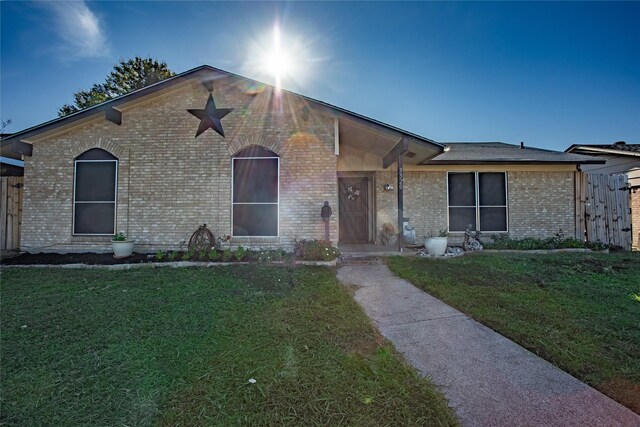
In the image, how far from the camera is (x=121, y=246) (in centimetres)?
698

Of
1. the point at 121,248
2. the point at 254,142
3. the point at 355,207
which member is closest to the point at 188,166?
the point at 254,142

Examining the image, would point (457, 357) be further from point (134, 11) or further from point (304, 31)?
point (134, 11)

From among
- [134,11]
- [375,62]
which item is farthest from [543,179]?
[134,11]

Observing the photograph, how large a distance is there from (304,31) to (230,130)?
119 inches

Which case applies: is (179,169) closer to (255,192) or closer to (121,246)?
(255,192)

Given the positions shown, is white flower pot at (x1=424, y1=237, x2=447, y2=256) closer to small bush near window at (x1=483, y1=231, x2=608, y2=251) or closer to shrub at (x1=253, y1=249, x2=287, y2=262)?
small bush near window at (x1=483, y1=231, x2=608, y2=251)

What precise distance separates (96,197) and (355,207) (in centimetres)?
765

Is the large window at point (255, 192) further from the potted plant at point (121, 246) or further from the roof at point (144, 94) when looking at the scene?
the potted plant at point (121, 246)

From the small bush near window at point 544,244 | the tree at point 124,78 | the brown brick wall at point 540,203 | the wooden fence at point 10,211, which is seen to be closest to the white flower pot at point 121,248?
the wooden fence at point 10,211

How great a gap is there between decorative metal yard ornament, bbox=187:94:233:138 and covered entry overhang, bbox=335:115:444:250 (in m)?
2.95

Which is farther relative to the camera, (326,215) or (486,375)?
(326,215)

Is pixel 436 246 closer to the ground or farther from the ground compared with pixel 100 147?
closer to the ground

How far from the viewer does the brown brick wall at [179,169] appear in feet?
24.1

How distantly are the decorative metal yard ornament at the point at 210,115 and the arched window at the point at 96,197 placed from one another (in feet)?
7.84
